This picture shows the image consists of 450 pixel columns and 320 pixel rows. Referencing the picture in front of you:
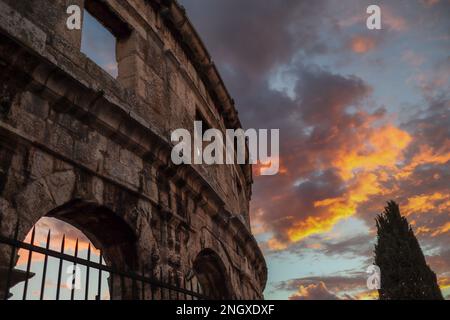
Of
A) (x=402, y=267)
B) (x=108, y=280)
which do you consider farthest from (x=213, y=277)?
(x=402, y=267)

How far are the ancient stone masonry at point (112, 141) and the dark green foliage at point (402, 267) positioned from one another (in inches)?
380

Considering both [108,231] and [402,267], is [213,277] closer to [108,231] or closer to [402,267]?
[108,231]

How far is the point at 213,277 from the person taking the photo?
7082mm

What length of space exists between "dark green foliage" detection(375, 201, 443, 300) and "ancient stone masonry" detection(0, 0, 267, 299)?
9661 mm

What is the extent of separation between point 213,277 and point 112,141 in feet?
11.6

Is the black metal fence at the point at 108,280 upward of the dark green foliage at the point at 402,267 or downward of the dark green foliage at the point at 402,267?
downward

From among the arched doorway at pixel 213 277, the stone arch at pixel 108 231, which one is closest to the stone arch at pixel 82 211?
the stone arch at pixel 108 231

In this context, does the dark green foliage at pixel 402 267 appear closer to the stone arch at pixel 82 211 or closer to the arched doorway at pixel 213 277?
the arched doorway at pixel 213 277

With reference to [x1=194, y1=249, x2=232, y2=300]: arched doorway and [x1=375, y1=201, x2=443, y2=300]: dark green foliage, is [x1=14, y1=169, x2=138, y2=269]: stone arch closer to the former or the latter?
[x1=194, y1=249, x2=232, y2=300]: arched doorway

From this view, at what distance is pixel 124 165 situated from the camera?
459 centimetres

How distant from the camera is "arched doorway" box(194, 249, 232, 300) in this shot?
22.6ft

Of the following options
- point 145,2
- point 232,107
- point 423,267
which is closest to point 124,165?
point 145,2

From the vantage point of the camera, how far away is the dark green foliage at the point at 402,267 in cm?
1450

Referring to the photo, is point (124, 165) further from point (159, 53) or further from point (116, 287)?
point (159, 53)
